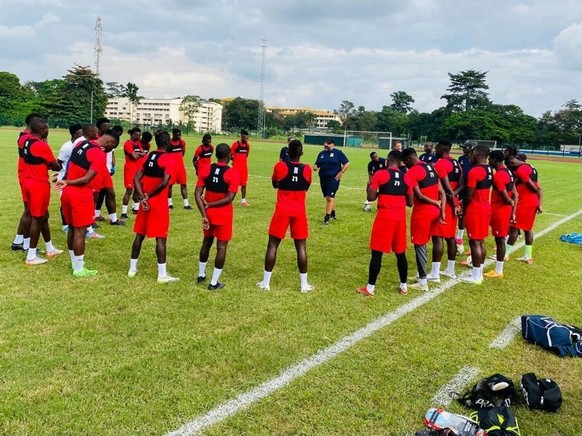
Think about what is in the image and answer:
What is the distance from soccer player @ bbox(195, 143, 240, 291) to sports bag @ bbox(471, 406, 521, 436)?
3.86 meters

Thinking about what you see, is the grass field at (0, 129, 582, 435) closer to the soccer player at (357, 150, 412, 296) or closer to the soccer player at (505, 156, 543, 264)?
the soccer player at (357, 150, 412, 296)

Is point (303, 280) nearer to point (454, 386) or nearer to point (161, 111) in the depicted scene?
point (454, 386)

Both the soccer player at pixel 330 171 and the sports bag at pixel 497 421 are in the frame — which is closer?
the sports bag at pixel 497 421

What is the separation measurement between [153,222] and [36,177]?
2295mm

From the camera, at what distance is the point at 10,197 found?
1277 centimetres

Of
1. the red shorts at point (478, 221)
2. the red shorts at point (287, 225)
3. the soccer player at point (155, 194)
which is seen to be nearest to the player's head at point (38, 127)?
the soccer player at point (155, 194)

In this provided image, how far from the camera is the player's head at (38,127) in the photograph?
7.04 meters

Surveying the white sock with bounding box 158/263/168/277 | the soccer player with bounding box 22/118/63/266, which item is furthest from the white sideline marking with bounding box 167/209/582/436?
the soccer player with bounding box 22/118/63/266

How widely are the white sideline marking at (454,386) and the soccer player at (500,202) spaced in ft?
12.0

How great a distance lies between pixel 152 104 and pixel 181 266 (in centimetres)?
16031

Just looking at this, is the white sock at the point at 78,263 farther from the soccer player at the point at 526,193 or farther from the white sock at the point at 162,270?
the soccer player at the point at 526,193

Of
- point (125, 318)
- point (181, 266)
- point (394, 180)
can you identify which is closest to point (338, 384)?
point (125, 318)

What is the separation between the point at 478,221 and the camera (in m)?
7.09

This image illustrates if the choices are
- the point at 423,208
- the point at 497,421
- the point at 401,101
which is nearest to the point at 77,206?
the point at 423,208
